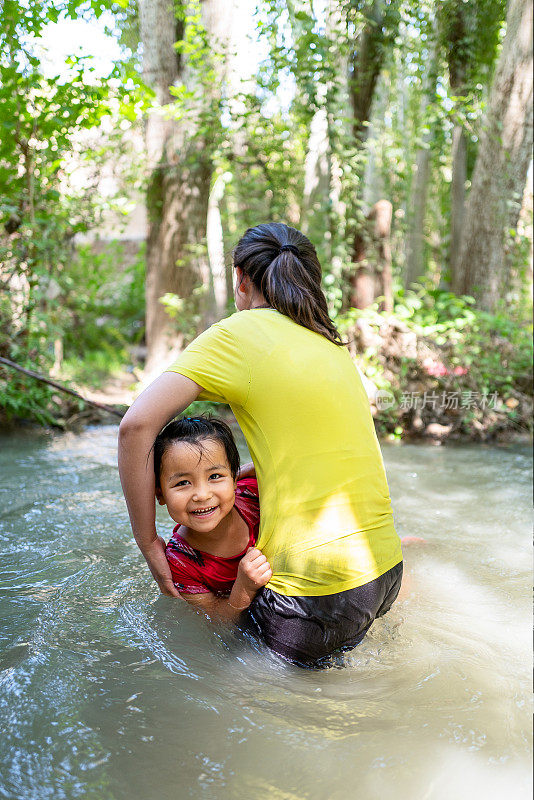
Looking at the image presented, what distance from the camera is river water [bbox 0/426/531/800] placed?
1.69 m

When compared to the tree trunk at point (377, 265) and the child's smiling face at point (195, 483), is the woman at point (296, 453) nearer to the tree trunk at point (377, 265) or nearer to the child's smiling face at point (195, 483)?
the child's smiling face at point (195, 483)

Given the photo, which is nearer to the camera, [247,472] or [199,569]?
[199,569]

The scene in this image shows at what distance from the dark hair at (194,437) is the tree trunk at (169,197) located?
212 inches

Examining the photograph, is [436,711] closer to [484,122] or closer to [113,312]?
[484,122]

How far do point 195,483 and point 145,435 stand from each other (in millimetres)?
354

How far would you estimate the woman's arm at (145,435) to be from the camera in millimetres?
2016

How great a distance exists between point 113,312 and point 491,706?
10126 millimetres

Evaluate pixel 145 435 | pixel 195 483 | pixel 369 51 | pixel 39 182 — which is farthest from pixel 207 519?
pixel 369 51

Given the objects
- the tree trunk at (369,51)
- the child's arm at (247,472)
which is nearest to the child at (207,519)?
the child's arm at (247,472)

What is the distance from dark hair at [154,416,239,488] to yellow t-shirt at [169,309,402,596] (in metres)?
0.23

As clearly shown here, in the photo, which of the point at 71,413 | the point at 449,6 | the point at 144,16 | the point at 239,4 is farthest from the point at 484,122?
the point at 71,413

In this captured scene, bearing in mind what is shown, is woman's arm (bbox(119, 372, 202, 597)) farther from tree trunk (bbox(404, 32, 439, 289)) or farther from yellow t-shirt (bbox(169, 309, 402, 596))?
tree trunk (bbox(404, 32, 439, 289))

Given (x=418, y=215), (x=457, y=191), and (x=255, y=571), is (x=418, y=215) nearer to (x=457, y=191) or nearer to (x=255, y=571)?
(x=457, y=191)

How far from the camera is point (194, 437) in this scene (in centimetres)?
233
